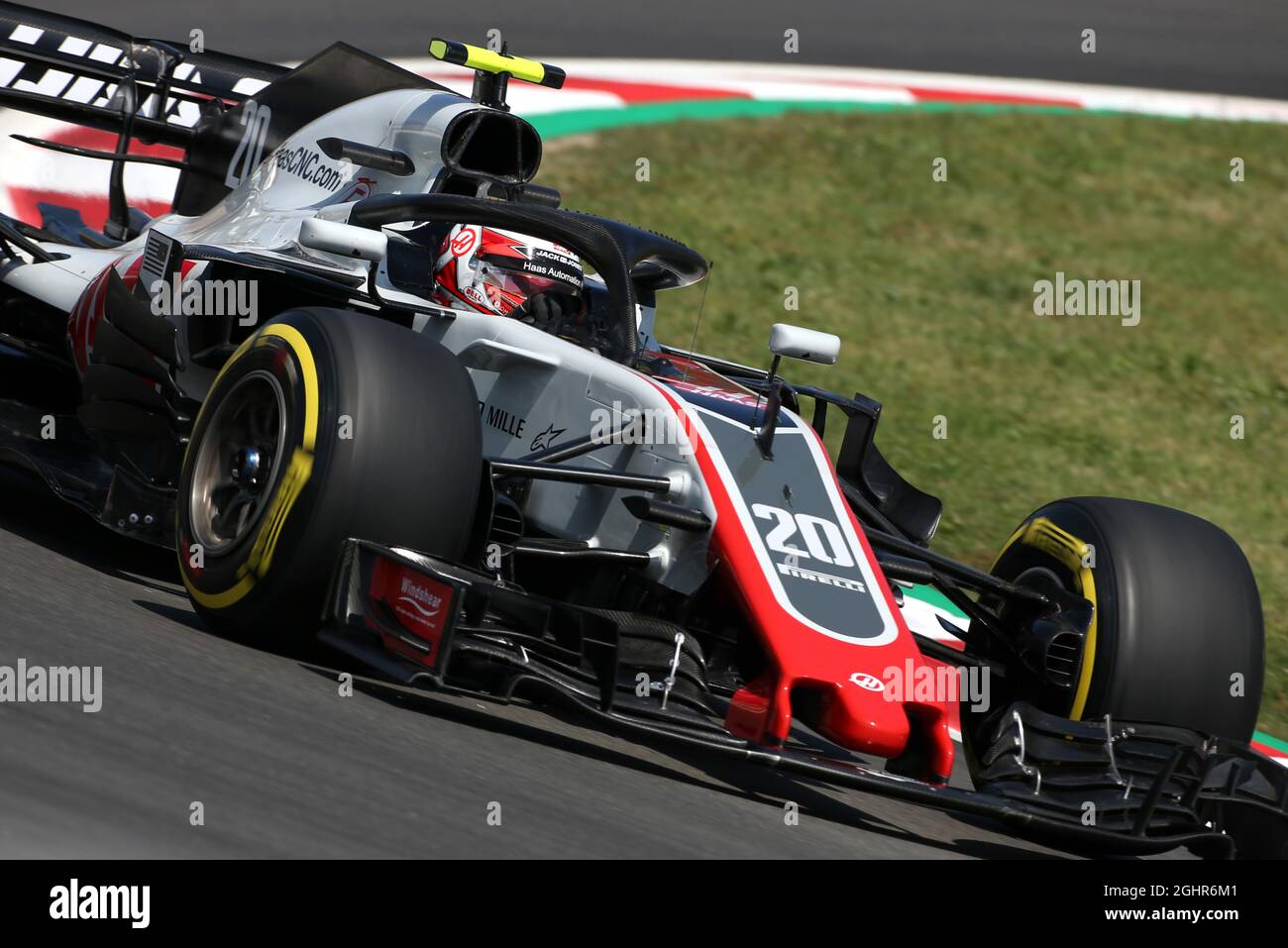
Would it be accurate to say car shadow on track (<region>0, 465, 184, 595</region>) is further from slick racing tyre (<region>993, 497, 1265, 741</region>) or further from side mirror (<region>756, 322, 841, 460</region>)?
slick racing tyre (<region>993, 497, 1265, 741</region>)

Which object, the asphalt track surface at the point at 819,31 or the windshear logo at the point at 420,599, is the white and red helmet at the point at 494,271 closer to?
the windshear logo at the point at 420,599

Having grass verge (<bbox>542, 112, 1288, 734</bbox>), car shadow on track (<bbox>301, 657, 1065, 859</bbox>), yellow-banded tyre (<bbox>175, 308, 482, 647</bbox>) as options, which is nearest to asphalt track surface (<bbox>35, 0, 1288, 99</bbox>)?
grass verge (<bbox>542, 112, 1288, 734</bbox>)

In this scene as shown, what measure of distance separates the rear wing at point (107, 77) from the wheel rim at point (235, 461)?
2.85m

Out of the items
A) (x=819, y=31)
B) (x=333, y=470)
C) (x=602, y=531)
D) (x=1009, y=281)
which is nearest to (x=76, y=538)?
(x=333, y=470)

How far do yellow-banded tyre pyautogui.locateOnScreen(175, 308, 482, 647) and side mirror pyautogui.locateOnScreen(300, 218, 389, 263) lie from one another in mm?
545

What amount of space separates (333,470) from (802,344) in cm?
165

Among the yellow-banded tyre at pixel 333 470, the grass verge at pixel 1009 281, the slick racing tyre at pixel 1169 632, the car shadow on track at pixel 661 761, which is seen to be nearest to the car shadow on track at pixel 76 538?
the yellow-banded tyre at pixel 333 470

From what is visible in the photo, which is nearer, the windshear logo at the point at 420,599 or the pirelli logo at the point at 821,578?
the windshear logo at the point at 420,599

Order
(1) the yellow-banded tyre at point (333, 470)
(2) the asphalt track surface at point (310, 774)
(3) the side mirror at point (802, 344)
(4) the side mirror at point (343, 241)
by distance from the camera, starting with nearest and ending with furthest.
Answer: (2) the asphalt track surface at point (310, 774) → (1) the yellow-banded tyre at point (333, 470) → (3) the side mirror at point (802, 344) → (4) the side mirror at point (343, 241)

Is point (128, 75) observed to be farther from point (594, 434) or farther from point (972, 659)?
point (972, 659)

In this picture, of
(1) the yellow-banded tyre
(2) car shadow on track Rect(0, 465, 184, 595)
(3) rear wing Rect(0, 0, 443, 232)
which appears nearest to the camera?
(1) the yellow-banded tyre

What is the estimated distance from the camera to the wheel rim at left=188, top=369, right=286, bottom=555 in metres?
5.23

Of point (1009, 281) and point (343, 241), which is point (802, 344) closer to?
point (343, 241)

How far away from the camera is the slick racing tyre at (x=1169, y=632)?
5.27 metres
